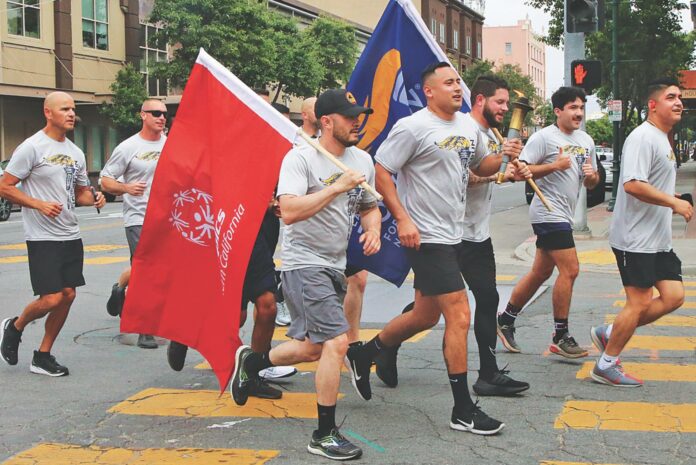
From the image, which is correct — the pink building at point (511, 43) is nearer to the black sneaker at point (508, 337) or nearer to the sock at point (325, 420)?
the black sneaker at point (508, 337)

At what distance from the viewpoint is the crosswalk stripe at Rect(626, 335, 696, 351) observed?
7.49 metres

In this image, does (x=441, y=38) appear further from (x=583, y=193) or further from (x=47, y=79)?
(x=583, y=193)

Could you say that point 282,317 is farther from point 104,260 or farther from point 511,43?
point 511,43

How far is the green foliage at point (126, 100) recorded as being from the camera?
3706 cm

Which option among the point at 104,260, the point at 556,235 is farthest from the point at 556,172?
the point at 104,260

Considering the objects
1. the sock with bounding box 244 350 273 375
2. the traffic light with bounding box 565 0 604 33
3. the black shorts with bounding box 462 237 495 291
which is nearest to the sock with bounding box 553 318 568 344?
the black shorts with bounding box 462 237 495 291

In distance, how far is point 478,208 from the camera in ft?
20.8

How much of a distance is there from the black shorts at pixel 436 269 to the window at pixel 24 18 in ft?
105

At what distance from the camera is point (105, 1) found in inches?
1570

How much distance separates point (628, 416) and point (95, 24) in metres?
37.0

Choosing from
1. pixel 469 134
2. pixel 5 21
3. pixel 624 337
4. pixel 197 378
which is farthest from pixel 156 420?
pixel 5 21

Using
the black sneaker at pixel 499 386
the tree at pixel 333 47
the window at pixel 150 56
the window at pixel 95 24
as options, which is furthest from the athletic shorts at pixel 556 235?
the tree at pixel 333 47

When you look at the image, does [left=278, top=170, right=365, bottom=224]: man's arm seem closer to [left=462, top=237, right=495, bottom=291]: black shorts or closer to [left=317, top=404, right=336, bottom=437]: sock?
[left=317, top=404, right=336, bottom=437]: sock

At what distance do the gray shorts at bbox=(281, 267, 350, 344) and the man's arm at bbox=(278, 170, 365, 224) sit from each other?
1.27 feet
